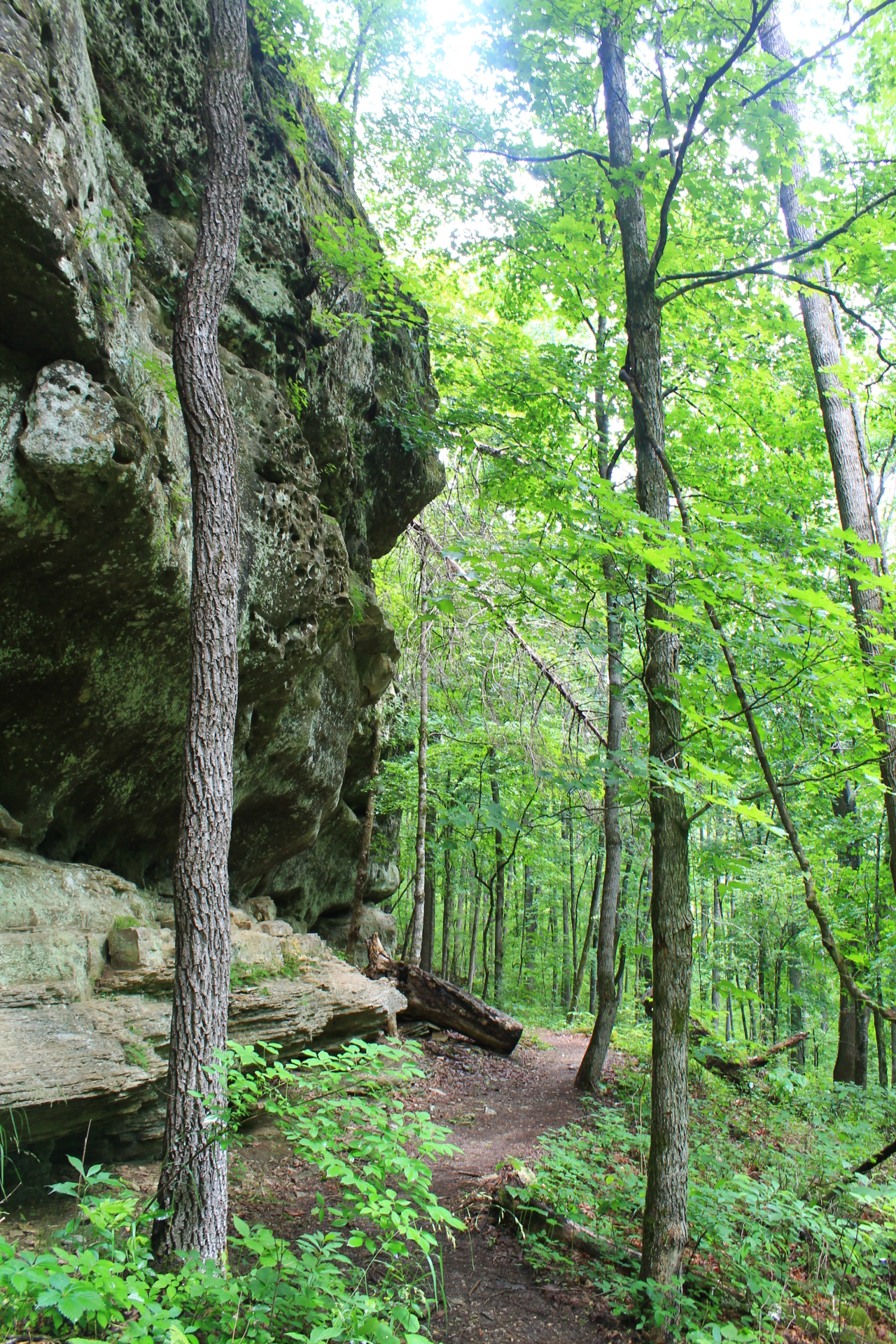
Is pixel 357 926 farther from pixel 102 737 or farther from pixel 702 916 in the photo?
pixel 702 916

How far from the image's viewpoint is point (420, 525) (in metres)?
11.6

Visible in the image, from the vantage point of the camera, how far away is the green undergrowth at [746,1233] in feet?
13.1

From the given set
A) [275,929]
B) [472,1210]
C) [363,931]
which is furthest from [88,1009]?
[363,931]

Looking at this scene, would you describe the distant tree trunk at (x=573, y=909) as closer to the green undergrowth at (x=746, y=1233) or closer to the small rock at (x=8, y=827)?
the green undergrowth at (x=746, y=1233)

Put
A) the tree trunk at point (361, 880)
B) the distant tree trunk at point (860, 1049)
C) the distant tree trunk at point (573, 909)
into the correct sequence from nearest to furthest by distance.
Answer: the distant tree trunk at point (860, 1049) → the tree trunk at point (361, 880) → the distant tree trunk at point (573, 909)

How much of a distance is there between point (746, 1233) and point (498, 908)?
45.1 ft

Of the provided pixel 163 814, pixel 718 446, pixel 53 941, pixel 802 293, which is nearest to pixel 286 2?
pixel 802 293

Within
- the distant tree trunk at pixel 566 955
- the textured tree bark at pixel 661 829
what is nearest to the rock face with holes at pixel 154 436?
the textured tree bark at pixel 661 829

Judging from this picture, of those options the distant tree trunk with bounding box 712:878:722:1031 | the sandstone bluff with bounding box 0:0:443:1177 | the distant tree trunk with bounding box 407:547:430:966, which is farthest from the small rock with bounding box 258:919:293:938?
the distant tree trunk with bounding box 712:878:722:1031

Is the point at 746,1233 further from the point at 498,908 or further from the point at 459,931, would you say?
the point at 459,931

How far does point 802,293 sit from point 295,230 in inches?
221

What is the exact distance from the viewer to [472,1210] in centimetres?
521

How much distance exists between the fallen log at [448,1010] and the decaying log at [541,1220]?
576 centimetres

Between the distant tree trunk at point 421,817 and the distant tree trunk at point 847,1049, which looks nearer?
the distant tree trunk at point 847,1049
